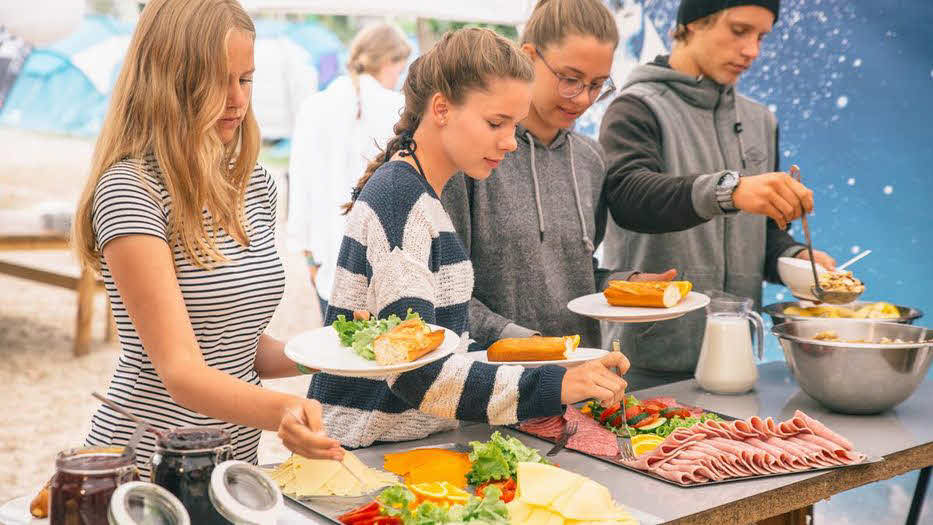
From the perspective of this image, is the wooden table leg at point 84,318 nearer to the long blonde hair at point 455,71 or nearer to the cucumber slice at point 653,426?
the long blonde hair at point 455,71

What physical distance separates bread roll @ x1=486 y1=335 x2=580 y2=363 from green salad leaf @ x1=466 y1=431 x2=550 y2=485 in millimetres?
177

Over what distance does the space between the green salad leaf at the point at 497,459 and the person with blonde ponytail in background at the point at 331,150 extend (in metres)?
2.54

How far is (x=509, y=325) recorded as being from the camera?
2.20m

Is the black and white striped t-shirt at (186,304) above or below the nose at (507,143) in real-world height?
below

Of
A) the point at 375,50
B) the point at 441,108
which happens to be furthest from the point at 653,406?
the point at 375,50

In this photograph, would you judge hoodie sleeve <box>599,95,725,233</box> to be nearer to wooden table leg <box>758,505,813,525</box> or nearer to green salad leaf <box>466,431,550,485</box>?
wooden table leg <box>758,505,813,525</box>

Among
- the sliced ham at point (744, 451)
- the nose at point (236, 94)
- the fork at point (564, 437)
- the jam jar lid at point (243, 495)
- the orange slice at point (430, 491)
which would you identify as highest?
the nose at point (236, 94)

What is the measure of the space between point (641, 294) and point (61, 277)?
5993mm

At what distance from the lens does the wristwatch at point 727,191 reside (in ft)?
8.23

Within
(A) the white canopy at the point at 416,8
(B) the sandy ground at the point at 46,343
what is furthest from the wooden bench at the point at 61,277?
(A) the white canopy at the point at 416,8

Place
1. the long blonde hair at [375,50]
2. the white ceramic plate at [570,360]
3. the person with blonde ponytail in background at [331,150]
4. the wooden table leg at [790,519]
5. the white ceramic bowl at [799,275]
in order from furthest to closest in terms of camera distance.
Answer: the long blonde hair at [375,50]
the person with blonde ponytail in background at [331,150]
the white ceramic bowl at [799,275]
the wooden table leg at [790,519]
the white ceramic plate at [570,360]

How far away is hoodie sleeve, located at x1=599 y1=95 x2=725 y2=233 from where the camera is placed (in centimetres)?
259

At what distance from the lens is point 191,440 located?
1.33m

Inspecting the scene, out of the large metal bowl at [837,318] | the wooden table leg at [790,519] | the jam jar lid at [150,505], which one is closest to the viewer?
the jam jar lid at [150,505]
